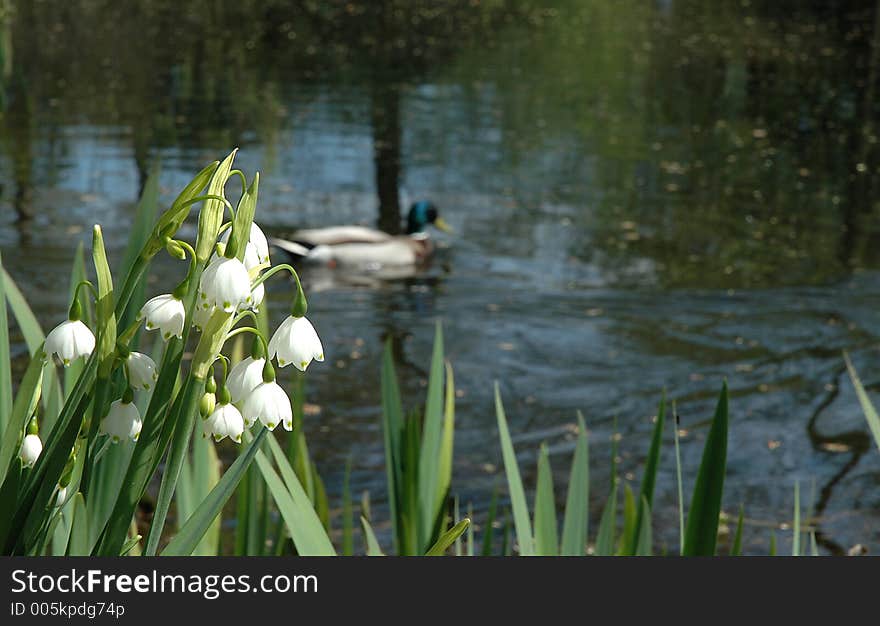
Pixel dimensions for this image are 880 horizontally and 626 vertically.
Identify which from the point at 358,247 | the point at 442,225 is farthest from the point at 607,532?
the point at 442,225

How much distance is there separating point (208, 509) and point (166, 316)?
20cm

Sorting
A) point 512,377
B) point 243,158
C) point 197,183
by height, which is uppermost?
point 197,183

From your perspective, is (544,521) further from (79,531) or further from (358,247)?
(358,247)

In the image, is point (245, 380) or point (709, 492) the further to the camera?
point (709, 492)

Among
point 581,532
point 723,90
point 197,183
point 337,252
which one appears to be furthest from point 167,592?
point 723,90

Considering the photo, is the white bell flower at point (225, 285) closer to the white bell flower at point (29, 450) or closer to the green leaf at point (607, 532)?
the white bell flower at point (29, 450)

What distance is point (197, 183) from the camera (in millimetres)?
1147

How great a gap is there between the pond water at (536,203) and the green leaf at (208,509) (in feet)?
5.50

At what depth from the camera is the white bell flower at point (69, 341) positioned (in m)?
1.21

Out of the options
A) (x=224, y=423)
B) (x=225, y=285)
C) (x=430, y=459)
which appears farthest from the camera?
(x=430, y=459)

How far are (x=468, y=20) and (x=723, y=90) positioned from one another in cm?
816

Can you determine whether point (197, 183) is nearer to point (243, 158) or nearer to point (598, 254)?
point (598, 254)

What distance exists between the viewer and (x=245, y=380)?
1.24 metres

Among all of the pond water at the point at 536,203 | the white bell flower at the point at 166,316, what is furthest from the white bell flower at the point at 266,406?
the pond water at the point at 536,203
